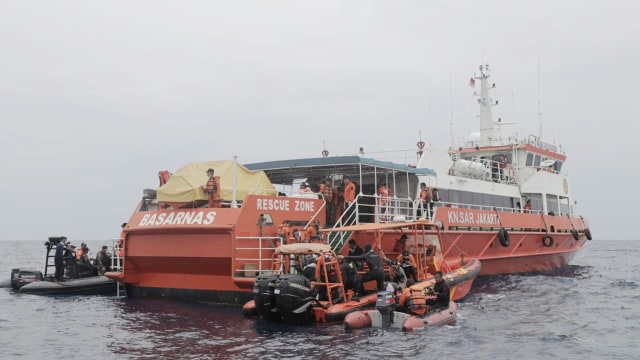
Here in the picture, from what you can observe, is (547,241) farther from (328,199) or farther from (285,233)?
(285,233)

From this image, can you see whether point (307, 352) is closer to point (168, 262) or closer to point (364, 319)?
point (364, 319)

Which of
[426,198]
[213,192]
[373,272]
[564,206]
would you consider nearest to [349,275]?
[373,272]

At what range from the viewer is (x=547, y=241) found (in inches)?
972

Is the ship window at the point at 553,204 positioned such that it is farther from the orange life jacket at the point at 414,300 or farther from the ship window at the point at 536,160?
the orange life jacket at the point at 414,300

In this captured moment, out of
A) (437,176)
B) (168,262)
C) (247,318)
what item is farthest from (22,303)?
(437,176)

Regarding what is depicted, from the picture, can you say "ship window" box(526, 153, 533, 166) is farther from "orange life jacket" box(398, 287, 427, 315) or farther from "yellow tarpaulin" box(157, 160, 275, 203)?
"orange life jacket" box(398, 287, 427, 315)

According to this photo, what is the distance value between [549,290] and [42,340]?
47.4ft

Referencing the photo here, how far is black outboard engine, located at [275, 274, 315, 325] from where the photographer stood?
11883mm

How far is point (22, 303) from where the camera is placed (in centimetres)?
1744

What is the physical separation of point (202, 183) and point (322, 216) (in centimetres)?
Answer: 323

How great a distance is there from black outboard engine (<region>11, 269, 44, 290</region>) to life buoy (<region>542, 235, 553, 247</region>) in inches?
729

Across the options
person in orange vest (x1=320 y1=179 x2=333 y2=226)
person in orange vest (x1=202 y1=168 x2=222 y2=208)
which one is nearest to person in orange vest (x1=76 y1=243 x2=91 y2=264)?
person in orange vest (x1=202 y1=168 x2=222 y2=208)

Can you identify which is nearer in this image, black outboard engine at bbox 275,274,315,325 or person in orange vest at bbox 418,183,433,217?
black outboard engine at bbox 275,274,315,325

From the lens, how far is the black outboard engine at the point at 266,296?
1206 cm
